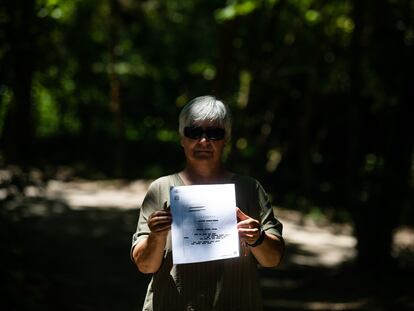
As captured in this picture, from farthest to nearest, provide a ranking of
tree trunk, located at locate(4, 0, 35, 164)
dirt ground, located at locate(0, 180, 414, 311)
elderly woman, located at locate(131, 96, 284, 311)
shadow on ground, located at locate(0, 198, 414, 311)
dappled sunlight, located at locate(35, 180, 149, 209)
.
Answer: dappled sunlight, located at locate(35, 180, 149, 209)
tree trunk, located at locate(4, 0, 35, 164)
dirt ground, located at locate(0, 180, 414, 311)
shadow on ground, located at locate(0, 198, 414, 311)
elderly woman, located at locate(131, 96, 284, 311)

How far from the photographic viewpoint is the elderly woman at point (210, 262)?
251cm

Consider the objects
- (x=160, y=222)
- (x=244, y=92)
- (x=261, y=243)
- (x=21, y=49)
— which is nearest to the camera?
(x=160, y=222)

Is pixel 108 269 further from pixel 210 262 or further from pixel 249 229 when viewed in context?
pixel 249 229

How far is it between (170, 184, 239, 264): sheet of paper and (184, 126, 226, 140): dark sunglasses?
246mm

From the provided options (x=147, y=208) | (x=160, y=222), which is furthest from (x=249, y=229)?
(x=147, y=208)

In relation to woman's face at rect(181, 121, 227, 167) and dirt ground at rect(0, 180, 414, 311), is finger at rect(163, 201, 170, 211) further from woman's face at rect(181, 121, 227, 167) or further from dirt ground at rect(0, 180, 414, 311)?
dirt ground at rect(0, 180, 414, 311)

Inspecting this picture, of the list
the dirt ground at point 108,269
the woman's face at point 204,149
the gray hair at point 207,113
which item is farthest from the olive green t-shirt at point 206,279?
the dirt ground at point 108,269

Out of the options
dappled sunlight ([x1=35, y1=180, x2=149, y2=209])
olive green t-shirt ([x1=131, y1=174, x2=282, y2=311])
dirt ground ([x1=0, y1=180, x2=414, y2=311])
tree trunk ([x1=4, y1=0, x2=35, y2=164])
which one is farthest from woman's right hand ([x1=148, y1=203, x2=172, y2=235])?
dappled sunlight ([x1=35, y1=180, x2=149, y2=209])

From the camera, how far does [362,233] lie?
27.6ft

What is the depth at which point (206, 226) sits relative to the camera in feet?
8.05

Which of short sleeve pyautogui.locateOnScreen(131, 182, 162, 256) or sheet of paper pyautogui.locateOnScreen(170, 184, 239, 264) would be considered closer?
sheet of paper pyautogui.locateOnScreen(170, 184, 239, 264)

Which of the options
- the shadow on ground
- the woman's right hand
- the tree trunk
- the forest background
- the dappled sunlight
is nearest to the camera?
the woman's right hand

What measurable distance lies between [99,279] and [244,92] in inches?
274

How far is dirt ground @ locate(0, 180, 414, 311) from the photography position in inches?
230
